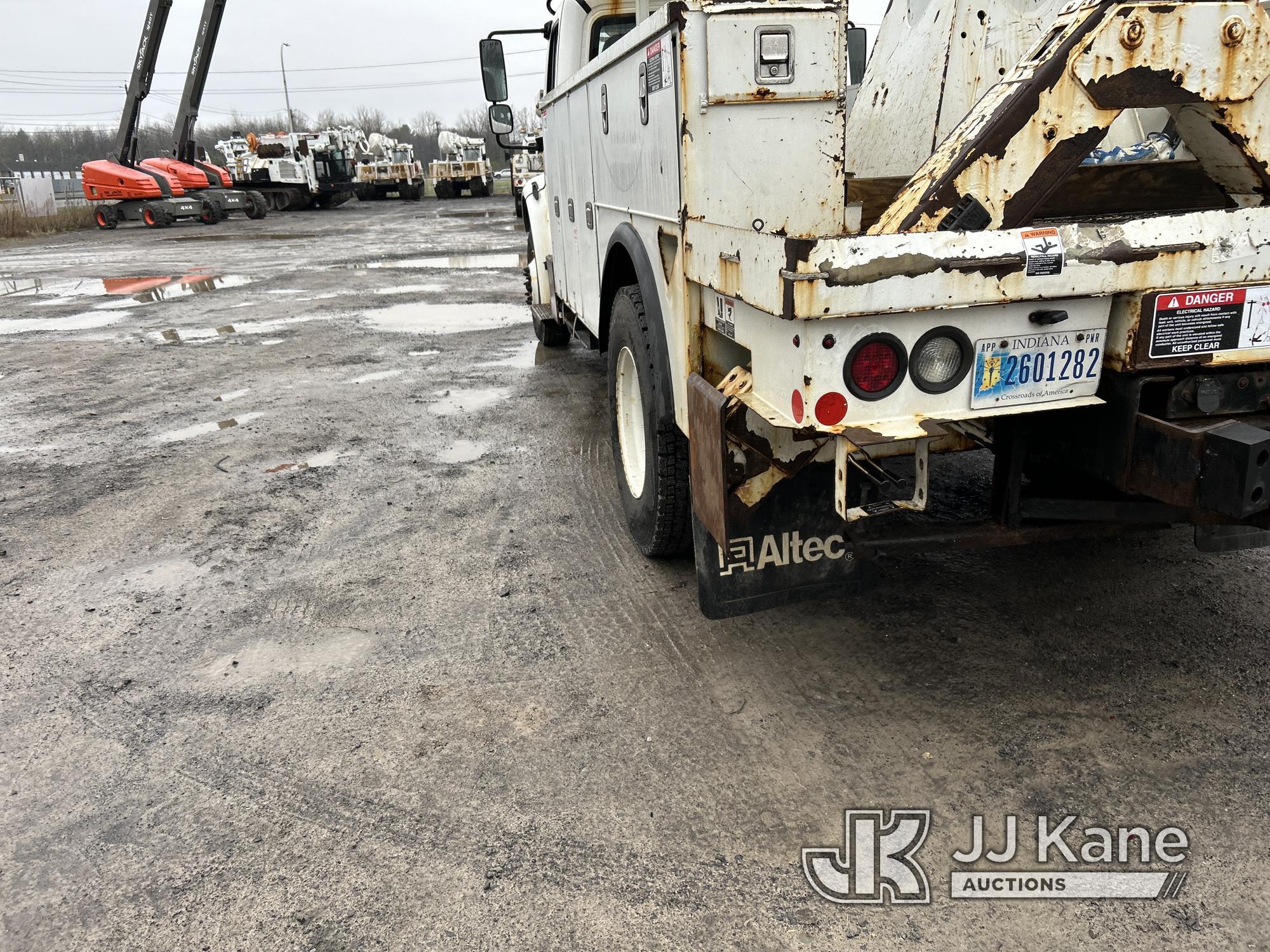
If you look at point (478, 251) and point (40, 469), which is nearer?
point (40, 469)

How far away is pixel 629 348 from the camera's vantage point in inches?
150

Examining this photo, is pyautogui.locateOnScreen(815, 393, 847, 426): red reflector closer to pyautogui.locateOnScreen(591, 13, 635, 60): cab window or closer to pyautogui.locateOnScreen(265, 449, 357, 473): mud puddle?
pyautogui.locateOnScreen(591, 13, 635, 60): cab window

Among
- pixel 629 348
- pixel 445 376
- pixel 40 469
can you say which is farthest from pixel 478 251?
pixel 629 348

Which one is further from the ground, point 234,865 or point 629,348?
point 629,348

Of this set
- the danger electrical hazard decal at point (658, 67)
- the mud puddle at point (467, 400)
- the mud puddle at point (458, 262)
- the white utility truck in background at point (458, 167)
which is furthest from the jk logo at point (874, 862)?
the white utility truck in background at point (458, 167)

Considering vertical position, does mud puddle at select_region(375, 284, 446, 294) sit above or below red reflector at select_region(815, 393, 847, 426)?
below

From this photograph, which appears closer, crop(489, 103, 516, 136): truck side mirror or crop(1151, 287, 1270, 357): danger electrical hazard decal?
crop(1151, 287, 1270, 357): danger electrical hazard decal

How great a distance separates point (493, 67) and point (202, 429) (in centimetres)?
325

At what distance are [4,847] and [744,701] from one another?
211cm

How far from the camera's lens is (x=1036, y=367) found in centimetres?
231

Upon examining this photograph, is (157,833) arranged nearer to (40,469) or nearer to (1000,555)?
(1000,555)

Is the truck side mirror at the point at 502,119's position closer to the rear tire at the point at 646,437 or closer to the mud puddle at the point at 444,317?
the mud puddle at the point at 444,317

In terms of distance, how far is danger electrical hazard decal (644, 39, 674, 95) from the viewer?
8.86 ft

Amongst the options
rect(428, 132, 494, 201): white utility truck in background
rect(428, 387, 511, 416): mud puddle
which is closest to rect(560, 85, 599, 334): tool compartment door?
rect(428, 387, 511, 416): mud puddle
